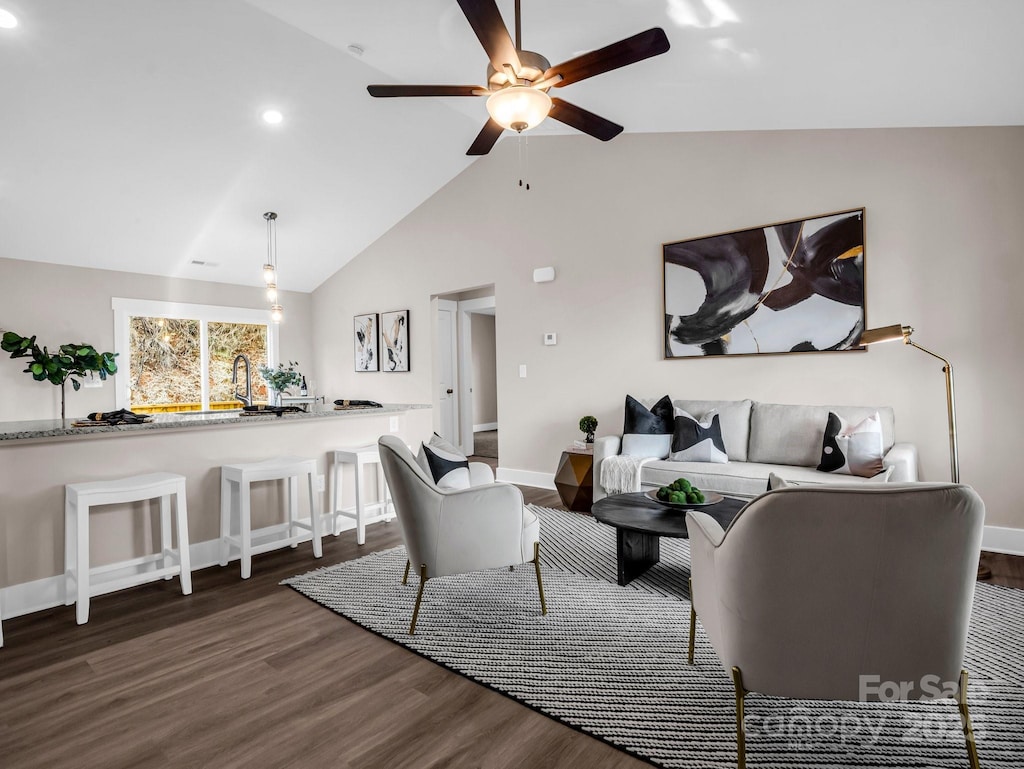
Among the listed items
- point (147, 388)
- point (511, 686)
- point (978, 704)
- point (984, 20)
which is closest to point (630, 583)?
point (511, 686)

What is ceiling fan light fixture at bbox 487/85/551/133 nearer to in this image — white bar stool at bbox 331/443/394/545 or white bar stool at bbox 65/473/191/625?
white bar stool at bbox 331/443/394/545

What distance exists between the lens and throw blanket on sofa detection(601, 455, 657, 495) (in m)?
4.06

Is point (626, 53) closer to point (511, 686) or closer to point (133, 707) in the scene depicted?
point (511, 686)

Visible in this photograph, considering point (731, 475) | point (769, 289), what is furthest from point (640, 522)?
point (769, 289)

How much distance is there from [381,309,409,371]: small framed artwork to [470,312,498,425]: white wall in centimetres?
318

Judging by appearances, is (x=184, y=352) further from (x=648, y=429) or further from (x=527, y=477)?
(x=648, y=429)

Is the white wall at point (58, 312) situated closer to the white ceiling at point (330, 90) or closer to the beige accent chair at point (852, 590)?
the white ceiling at point (330, 90)

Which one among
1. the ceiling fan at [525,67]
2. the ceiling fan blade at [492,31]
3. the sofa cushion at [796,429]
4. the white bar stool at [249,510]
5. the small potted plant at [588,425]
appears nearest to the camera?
the ceiling fan blade at [492,31]

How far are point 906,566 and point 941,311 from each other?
2.98 metres

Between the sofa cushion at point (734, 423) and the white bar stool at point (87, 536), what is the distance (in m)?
3.49

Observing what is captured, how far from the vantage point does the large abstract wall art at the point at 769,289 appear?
3938 mm

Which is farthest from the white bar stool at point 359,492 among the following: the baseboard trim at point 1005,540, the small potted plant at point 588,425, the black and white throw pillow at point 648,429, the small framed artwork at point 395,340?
the baseboard trim at point 1005,540

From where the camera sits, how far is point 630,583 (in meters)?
3.06

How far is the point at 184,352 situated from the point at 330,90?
3.92 meters
